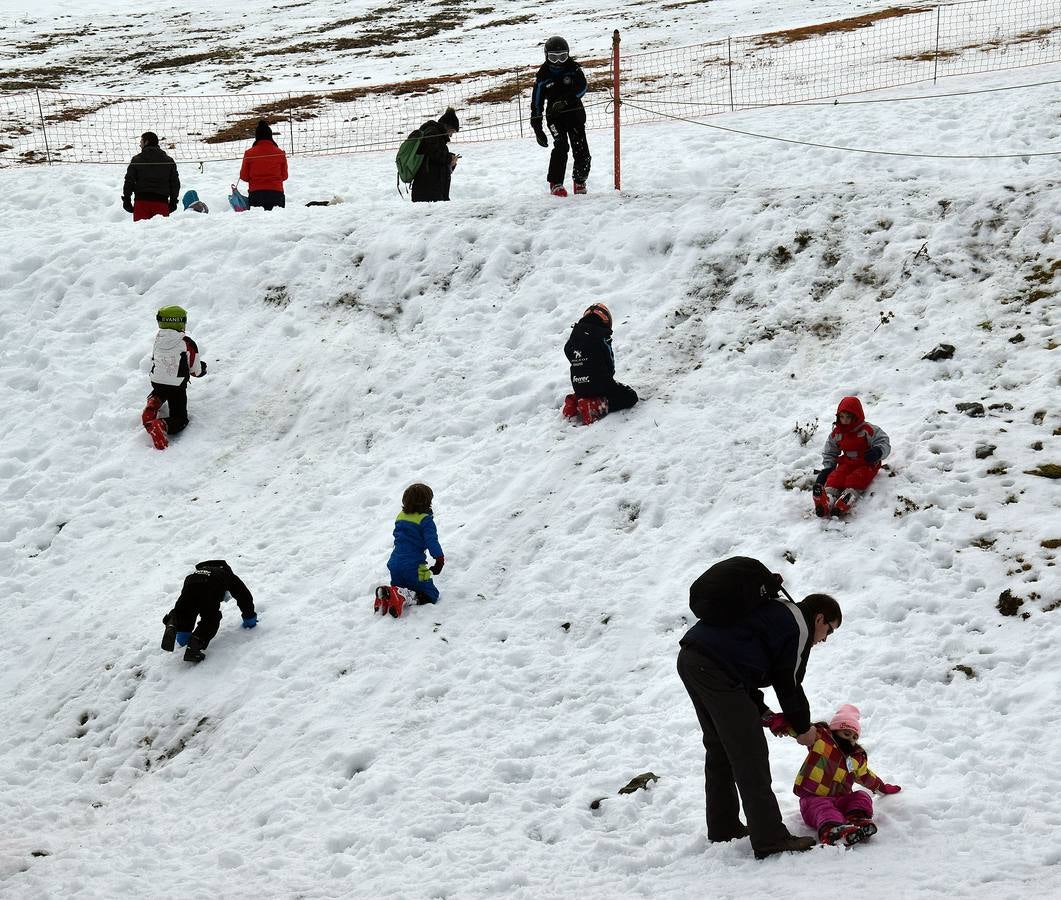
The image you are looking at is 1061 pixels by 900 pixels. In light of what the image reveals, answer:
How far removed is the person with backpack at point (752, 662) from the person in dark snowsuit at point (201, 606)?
496 cm

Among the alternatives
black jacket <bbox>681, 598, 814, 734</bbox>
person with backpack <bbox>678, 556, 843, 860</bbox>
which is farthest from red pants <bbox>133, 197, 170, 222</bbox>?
black jacket <bbox>681, 598, 814, 734</bbox>

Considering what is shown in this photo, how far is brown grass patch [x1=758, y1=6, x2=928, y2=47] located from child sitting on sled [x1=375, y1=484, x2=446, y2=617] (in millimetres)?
23603

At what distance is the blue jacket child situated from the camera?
8758mm

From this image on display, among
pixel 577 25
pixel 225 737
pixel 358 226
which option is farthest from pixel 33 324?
pixel 577 25

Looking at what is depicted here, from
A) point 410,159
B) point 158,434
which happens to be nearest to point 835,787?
point 158,434

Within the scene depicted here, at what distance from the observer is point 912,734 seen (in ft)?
20.2

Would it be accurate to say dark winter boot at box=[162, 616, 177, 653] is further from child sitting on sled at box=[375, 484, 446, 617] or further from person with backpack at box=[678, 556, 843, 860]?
person with backpack at box=[678, 556, 843, 860]

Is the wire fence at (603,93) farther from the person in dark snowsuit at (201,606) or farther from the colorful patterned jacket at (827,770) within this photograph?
the colorful patterned jacket at (827,770)

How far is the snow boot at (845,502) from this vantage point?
8.23m

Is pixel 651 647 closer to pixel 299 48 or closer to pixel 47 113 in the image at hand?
pixel 47 113

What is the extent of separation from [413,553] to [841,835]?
4.60 m

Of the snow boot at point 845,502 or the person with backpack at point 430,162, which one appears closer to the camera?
the snow boot at point 845,502

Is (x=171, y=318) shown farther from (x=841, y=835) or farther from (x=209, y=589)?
(x=841, y=835)

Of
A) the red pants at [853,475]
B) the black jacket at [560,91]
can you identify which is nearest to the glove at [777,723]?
the red pants at [853,475]
